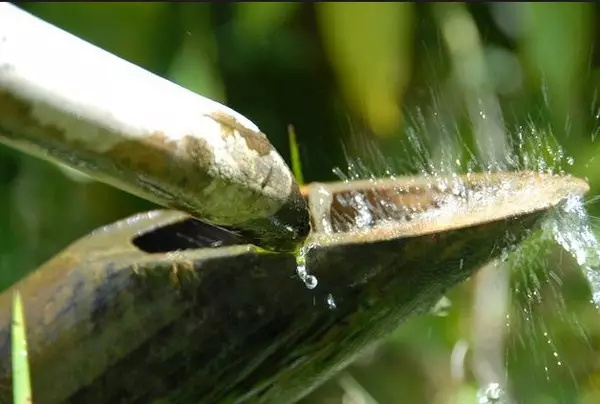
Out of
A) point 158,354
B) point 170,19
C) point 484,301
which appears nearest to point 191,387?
point 158,354

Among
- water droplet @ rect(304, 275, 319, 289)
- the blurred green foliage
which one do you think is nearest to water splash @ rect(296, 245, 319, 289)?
water droplet @ rect(304, 275, 319, 289)

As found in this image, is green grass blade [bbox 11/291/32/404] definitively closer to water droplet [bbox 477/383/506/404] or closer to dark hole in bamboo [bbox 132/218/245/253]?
dark hole in bamboo [bbox 132/218/245/253]

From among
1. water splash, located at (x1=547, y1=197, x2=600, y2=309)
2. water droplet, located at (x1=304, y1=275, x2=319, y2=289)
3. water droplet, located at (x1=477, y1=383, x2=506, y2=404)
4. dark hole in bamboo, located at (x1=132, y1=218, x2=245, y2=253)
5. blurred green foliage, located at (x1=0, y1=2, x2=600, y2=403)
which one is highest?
blurred green foliage, located at (x1=0, y1=2, x2=600, y2=403)

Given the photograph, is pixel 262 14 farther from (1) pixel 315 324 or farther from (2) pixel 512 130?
(1) pixel 315 324

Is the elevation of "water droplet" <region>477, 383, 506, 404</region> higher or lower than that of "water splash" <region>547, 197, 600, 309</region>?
lower

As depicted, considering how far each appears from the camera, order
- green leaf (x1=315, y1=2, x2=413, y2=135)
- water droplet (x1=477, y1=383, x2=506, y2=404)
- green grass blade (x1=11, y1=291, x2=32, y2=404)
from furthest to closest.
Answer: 1. green leaf (x1=315, y1=2, x2=413, y2=135)
2. water droplet (x1=477, y1=383, x2=506, y2=404)
3. green grass blade (x1=11, y1=291, x2=32, y2=404)

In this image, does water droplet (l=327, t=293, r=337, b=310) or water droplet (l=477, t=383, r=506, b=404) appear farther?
water droplet (l=477, t=383, r=506, b=404)

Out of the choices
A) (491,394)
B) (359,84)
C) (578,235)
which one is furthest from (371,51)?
(578,235)

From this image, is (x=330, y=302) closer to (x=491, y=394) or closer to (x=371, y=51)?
(x=491, y=394)
